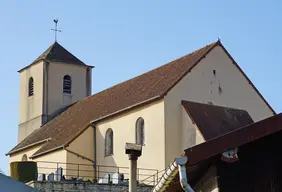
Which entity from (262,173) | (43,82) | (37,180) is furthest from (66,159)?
(262,173)

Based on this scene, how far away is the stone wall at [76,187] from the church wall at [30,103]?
19.8 meters

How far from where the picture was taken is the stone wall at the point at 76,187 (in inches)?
1221

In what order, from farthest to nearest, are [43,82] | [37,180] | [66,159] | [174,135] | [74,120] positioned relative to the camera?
1. [43,82]
2. [74,120]
3. [66,159]
4. [174,135]
5. [37,180]

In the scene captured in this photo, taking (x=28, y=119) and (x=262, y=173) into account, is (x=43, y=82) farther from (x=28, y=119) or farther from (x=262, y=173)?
(x=262, y=173)

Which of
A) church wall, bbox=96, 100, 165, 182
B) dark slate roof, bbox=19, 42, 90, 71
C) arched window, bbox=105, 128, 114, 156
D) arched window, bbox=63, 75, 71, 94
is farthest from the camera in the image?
arched window, bbox=63, 75, 71, 94

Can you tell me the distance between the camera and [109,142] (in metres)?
40.1

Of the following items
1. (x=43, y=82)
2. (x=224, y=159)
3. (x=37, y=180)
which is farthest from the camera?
(x=43, y=82)

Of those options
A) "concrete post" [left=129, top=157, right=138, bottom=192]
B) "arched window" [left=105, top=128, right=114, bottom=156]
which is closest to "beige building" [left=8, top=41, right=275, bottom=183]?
"arched window" [left=105, top=128, right=114, bottom=156]

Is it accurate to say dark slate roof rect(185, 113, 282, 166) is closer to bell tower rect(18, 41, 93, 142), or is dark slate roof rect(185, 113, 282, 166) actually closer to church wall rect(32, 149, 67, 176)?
church wall rect(32, 149, 67, 176)

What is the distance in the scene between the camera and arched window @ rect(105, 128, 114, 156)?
131ft

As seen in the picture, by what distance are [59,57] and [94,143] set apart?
42.5 feet

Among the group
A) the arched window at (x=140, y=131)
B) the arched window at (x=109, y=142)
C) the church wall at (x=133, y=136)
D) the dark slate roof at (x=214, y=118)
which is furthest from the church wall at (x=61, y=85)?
the dark slate roof at (x=214, y=118)

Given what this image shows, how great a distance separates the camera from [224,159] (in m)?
11.1

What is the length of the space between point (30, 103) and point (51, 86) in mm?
Answer: 2605
